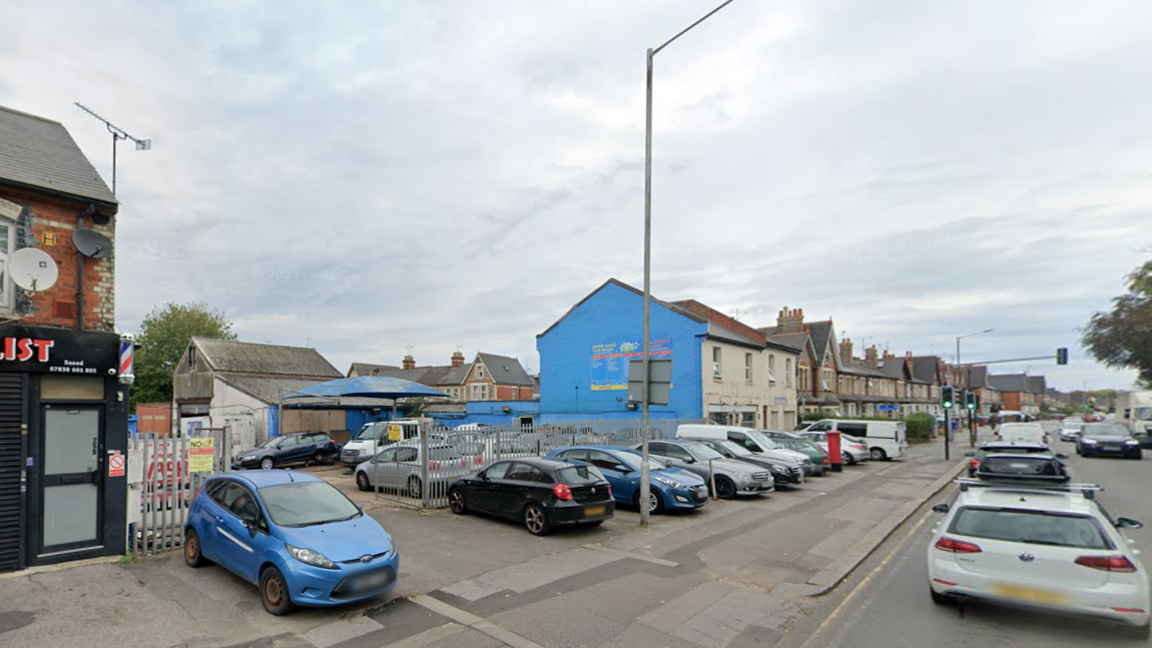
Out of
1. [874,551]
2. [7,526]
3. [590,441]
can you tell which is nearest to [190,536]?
[7,526]

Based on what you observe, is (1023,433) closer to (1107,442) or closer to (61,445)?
(1107,442)

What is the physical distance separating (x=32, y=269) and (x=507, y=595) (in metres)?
7.80

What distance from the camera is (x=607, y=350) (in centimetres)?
3197

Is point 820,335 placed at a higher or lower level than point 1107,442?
higher

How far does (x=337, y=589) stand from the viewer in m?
6.68

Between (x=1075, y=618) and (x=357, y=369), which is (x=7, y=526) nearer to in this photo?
(x=1075, y=618)

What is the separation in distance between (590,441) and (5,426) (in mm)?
14292

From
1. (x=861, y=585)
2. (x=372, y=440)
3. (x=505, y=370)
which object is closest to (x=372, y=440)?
(x=372, y=440)

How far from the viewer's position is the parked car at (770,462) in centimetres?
1762

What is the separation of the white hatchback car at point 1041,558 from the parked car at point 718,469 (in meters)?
8.47

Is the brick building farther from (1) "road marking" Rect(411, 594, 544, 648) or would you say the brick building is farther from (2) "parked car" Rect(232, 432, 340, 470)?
(2) "parked car" Rect(232, 432, 340, 470)

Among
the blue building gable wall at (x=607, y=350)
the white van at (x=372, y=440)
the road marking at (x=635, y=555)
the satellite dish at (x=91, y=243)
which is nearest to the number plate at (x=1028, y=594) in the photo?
the road marking at (x=635, y=555)

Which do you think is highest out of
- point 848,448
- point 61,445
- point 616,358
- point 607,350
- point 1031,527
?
point 607,350

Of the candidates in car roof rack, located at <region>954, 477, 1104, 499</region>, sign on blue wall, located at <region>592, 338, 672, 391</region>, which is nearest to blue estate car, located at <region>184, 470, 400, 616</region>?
car roof rack, located at <region>954, 477, 1104, 499</region>
